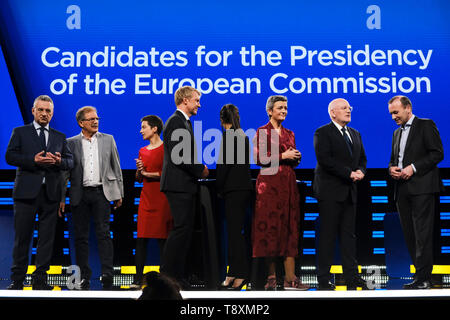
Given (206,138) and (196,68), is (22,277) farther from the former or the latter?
(196,68)

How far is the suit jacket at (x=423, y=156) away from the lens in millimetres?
4797

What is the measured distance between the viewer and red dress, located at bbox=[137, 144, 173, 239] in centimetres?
507

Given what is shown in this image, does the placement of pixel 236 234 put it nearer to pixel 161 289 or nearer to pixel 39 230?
pixel 39 230

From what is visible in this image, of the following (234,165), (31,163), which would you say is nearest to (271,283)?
(234,165)

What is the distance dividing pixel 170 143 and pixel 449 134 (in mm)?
3647

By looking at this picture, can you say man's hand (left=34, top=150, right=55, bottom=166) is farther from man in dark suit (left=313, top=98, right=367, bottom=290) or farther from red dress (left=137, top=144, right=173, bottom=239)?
man in dark suit (left=313, top=98, right=367, bottom=290)

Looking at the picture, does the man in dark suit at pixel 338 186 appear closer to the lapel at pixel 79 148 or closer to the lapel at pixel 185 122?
the lapel at pixel 185 122

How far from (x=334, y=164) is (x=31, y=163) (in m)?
2.53

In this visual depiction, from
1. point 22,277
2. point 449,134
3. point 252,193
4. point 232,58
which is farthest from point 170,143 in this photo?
point 449,134

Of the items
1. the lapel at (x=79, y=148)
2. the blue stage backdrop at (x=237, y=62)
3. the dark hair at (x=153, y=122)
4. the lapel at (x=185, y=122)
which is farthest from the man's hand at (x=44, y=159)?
the blue stage backdrop at (x=237, y=62)

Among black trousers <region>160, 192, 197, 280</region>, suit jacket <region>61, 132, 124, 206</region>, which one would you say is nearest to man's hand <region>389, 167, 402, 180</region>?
black trousers <region>160, 192, 197, 280</region>

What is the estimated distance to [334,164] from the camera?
473cm

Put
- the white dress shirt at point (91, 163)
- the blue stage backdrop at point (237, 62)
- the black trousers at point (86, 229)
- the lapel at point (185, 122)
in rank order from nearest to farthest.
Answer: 1. the lapel at point (185, 122)
2. the black trousers at point (86, 229)
3. the white dress shirt at point (91, 163)
4. the blue stage backdrop at point (237, 62)

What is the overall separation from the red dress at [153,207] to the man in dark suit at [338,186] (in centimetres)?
135
